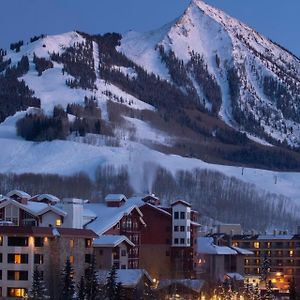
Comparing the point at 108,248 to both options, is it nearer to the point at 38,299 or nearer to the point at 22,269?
the point at 22,269

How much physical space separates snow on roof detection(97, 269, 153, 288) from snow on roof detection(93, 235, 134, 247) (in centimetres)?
351

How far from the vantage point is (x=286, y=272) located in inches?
4387

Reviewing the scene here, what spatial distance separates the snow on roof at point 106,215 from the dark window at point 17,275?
450 inches

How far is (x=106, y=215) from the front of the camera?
82.4m

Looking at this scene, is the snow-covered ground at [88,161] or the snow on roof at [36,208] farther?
the snow-covered ground at [88,161]

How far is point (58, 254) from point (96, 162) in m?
113

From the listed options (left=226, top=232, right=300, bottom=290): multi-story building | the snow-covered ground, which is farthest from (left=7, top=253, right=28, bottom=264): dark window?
the snow-covered ground

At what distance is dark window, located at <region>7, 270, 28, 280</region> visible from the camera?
66625 millimetres

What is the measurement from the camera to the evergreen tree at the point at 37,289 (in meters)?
59.3

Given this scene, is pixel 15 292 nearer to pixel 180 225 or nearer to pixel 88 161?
pixel 180 225

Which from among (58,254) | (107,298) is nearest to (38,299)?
(107,298)

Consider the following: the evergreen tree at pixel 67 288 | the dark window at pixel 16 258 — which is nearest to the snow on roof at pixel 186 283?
the dark window at pixel 16 258

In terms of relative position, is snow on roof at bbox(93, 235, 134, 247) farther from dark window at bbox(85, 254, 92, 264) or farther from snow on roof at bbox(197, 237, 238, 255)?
snow on roof at bbox(197, 237, 238, 255)

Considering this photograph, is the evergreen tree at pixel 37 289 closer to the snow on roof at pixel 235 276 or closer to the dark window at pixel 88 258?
the dark window at pixel 88 258
